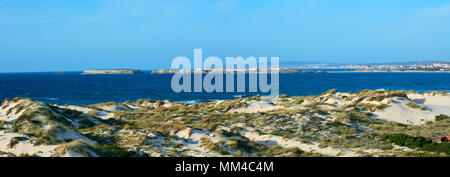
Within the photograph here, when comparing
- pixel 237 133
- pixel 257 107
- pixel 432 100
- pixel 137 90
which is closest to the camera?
pixel 237 133

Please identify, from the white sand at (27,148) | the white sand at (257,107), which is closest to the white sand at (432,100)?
the white sand at (257,107)

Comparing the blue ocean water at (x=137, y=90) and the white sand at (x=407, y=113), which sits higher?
the white sand at (x=407, y=113)

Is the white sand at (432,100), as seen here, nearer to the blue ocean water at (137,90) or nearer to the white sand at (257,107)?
the white sand at (257,107)

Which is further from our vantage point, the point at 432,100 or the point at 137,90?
the point at 137,90

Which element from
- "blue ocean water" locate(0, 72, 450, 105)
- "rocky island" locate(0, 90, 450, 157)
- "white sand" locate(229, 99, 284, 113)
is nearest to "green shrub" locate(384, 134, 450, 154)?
"rocky island" locate(0, 90, 450, 157)

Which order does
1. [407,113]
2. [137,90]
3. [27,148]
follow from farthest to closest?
[137,90] < [407,113] < [27,148]

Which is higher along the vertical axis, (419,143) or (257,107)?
(419,143)

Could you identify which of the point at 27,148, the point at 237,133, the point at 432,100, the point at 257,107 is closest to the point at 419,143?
the point at 237,133

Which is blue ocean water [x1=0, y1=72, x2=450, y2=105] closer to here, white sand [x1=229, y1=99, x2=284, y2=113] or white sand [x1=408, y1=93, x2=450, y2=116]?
white sand [x1=229, y1=99, x2=284, y2=113]

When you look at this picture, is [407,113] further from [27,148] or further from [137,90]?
[137,90]

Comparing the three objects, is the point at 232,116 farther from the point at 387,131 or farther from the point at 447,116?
the point at 447,116

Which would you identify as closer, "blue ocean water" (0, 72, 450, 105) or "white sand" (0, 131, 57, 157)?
"white sand" (0, 131, 57, 157)
